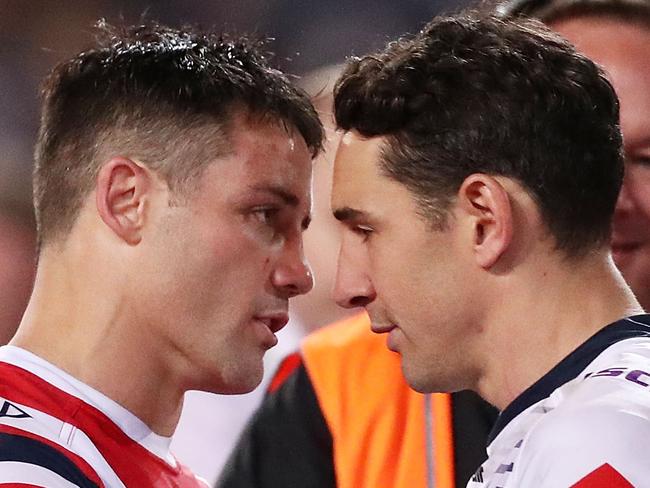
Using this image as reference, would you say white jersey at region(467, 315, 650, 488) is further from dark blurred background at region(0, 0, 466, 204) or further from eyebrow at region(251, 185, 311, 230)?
dark blurred background at region(0, 0, 466, 204)

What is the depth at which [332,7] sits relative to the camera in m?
4.51

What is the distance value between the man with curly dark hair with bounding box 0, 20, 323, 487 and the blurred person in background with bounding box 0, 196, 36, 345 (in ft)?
6.51

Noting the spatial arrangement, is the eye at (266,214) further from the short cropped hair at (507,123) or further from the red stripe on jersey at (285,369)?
the red stripe on jersey at (285,369)

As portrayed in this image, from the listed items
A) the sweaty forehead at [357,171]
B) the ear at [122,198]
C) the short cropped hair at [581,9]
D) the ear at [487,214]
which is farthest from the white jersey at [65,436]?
the short cropped hair at [581,9]

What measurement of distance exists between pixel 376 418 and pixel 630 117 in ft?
2.38

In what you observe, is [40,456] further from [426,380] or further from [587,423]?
[587,423]

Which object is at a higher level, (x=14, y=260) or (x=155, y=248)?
(x=14, y=260)

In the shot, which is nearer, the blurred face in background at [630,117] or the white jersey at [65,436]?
the white jersey at [65,436]

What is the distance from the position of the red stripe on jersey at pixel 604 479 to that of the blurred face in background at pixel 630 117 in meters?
0.99

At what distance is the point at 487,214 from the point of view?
64.8 inches

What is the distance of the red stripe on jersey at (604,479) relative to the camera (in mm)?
1287

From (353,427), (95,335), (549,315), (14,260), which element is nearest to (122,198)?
(95,335)

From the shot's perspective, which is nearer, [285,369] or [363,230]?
[363,230]

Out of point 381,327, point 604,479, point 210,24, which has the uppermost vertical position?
point 210,24
